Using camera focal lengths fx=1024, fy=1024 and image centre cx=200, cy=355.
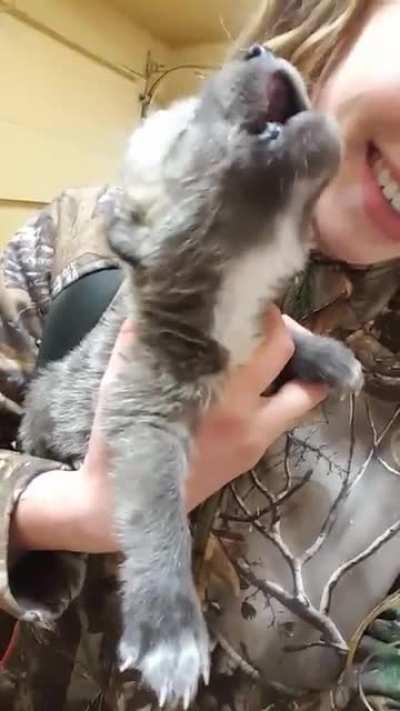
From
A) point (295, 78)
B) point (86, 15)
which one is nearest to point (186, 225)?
point (295, 78)

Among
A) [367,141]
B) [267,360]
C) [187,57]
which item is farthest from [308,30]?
[187,57]

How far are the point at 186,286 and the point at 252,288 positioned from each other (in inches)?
2.3

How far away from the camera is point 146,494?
34.5 inches

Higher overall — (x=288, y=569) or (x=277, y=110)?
(x=277, y=110)

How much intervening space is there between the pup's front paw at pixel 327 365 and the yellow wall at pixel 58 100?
61.1 inches

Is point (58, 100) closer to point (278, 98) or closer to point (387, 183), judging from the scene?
point (387, 183)

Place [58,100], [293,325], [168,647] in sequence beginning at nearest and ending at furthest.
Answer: [168,647], [293,325], [58,100]

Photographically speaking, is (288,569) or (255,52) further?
(288,569)

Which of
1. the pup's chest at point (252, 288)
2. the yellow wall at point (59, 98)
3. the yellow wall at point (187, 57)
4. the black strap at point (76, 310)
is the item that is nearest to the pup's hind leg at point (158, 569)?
the pup's chest at point (252, 288)

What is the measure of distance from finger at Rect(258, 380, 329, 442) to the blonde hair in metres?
0.32

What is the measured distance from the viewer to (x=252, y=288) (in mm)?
923

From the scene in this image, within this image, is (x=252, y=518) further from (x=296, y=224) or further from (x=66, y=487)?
(x=296, y=224)

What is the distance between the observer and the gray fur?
81cm

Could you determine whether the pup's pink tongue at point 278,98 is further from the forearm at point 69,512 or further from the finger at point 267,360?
the forearm at point 69,512
